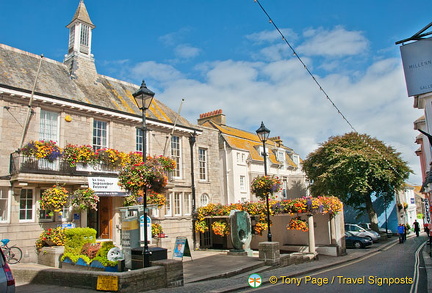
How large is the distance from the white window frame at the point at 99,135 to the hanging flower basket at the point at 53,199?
13.0 ft

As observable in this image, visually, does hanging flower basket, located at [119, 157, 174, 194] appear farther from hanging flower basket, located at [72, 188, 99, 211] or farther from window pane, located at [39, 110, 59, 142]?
window pane, located at [39, 110, 59, 142]

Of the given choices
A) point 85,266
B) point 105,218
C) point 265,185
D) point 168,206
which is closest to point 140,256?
point 85,266

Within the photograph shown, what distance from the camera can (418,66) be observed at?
7.95 meters

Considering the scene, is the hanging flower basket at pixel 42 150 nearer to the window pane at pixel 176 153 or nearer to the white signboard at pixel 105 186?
the white signboard at pixel 105 186

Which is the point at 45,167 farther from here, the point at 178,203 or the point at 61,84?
the point at 178,203

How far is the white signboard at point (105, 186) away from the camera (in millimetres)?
16672

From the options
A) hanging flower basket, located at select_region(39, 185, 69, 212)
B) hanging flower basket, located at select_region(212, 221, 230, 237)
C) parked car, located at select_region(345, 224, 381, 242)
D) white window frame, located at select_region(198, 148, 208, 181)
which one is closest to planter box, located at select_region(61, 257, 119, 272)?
hanging flower basket, located at select_region(39, 185, 69, 212)

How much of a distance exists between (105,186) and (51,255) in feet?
13.8

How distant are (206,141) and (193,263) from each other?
1170 centimetres

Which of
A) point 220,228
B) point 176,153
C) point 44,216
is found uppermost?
point 176,153

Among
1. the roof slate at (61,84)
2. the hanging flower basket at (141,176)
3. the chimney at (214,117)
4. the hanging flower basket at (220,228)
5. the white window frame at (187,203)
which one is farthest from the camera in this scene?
the chimney at (214,117)

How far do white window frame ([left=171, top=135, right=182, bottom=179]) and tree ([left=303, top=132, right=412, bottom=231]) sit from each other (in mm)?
15913

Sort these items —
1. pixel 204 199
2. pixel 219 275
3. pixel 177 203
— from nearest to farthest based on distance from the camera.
Answer: pixel 219 275, pixel 177 203, pixel 204 199

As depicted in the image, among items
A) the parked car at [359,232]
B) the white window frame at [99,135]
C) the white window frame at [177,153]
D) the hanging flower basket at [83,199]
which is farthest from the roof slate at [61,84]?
the parked car at [359,232]
